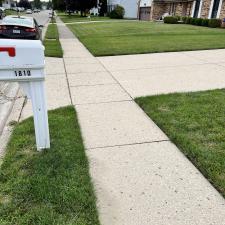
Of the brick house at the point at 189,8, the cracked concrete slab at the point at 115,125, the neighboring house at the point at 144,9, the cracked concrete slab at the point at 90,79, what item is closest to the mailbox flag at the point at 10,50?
the cracked concrete slab at the point at 115,125

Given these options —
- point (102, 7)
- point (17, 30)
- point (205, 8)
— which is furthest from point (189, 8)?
point (102, 7)

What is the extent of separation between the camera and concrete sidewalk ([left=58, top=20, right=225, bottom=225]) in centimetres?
243

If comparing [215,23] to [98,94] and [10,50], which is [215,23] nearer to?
[98,94]

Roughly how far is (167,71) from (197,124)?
3.90m

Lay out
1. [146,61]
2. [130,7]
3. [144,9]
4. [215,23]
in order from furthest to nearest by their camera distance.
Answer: [130,7], [144,9], [215,23], [146,61]

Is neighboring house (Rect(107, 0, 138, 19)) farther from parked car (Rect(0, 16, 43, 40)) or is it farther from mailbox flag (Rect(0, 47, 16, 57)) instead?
mailbox flag (Rect(0, 47, 16, 57))

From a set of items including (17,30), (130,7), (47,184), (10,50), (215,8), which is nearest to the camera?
(10,50)

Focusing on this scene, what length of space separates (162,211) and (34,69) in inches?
69.4

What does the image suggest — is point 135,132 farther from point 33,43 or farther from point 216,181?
point 33,43

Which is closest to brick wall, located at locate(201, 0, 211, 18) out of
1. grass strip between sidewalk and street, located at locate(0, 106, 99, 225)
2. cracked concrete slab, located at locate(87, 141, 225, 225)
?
cracked concrete slab, located at locate(87, 141, 225, 225)

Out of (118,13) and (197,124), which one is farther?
(118,13)

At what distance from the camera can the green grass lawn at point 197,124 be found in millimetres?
3084

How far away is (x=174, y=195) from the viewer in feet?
8.73

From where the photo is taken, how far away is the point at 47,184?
2705 millimetres
